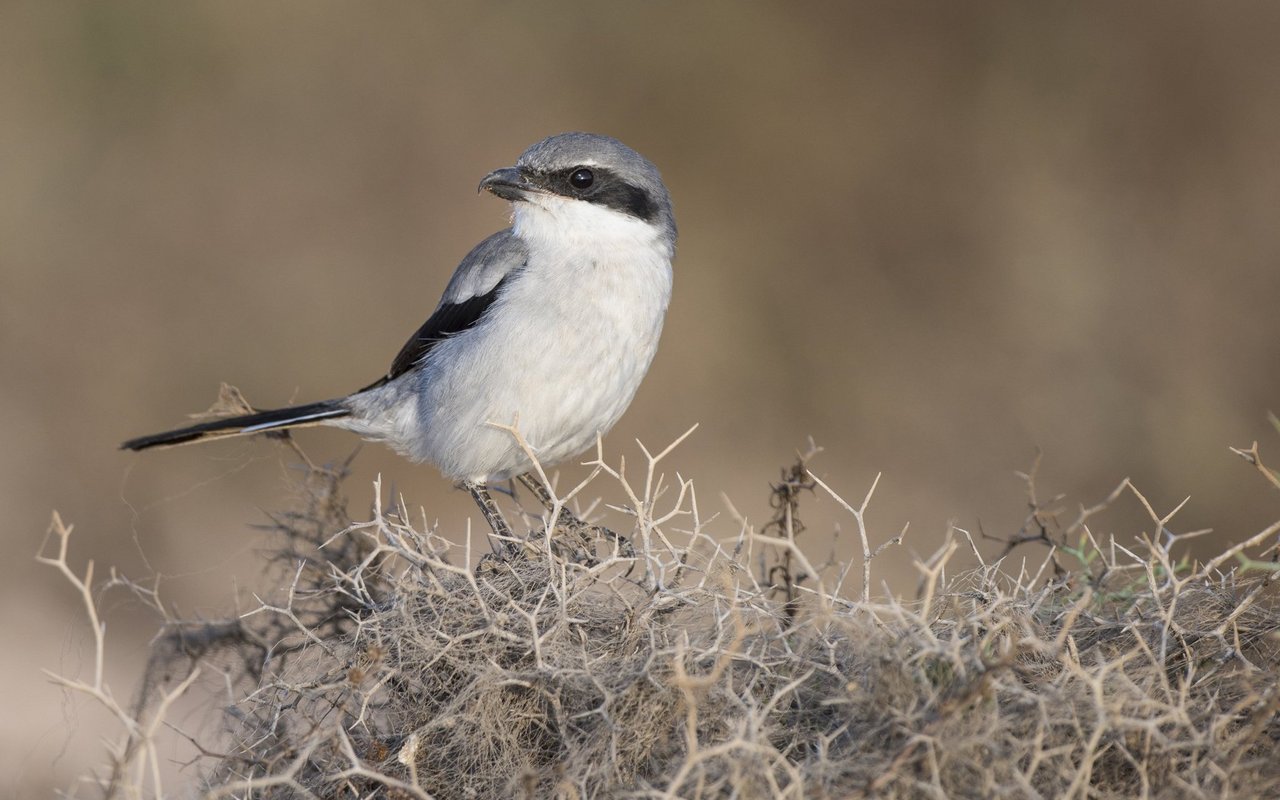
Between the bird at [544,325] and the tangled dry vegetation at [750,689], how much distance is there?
0.98 m

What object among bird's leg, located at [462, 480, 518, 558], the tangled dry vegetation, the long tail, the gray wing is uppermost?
the gray wing

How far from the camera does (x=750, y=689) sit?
1.75 m

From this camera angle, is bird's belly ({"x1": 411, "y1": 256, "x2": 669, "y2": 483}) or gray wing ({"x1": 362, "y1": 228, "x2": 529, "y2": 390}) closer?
bird's belly ({"x1": 411, "y1": 256, "x2": 669, "y2": 483})

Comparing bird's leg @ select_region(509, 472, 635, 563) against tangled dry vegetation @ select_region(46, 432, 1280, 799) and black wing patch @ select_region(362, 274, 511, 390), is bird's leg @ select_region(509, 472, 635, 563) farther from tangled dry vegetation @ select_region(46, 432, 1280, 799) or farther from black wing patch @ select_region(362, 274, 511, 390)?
black wing patch @ select_region(362, 274, 511, 390)

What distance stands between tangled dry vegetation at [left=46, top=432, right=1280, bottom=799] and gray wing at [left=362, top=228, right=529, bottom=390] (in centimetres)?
133

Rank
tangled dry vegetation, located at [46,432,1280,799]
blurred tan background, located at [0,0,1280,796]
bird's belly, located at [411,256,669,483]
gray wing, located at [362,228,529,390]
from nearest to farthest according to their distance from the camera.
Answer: tangled dry vegetation, located at [46,432,1280,799], bird's belly, located at [411,256,669,483], gray wing, located at [362,228,529,390], blurred tan background, located at [0,0,1280,796]

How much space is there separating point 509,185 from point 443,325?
551mm

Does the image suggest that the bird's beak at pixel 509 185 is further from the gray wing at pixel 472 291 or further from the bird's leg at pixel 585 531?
the bird's leg at pixel 585 531

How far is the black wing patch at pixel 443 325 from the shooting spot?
11.6 feet

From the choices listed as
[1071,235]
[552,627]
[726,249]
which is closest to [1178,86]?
[1071,235]

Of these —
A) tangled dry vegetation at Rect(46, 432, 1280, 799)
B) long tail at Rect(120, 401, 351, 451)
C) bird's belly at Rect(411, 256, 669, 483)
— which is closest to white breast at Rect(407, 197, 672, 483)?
bird's belly at Rect(411, 256, 669, 483)

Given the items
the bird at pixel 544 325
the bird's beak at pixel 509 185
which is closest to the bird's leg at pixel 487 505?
the bird at pixel 544 325

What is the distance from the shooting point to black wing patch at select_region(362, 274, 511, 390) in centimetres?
353

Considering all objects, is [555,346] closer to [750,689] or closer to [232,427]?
[232,427]
